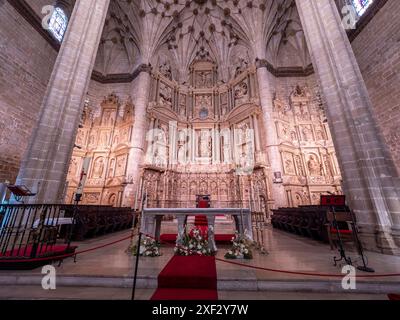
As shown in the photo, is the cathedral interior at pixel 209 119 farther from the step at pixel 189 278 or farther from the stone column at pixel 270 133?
the step at pixel 189 278

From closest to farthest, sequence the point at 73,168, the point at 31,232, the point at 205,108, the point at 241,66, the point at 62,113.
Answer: the point at 31,232
the point at 62,113
the point at 73,168
the point at 241,66
the point at 205,108

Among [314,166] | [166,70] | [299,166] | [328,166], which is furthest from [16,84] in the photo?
[328,166]

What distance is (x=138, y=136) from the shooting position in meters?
14.4

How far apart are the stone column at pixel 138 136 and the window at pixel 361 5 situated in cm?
1638

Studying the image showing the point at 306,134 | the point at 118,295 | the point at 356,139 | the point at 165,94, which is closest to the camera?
the point at 118,295

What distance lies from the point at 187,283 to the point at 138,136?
13091mm

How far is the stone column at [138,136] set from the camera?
509 inches

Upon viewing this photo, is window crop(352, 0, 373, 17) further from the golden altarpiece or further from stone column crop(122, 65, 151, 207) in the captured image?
stone column crop(122, 65, 151, 207)

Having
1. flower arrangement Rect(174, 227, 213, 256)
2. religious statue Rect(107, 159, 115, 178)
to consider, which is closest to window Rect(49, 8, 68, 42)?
religious statue Rect(107, 159, 115, 178)

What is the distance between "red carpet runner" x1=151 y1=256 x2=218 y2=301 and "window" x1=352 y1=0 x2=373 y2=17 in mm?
17488

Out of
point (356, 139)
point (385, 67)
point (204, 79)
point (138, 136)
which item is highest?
point (204, 79)

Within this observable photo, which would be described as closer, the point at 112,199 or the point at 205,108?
the point at 112,199

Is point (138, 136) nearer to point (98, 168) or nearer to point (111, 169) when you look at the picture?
point (111, 169)
